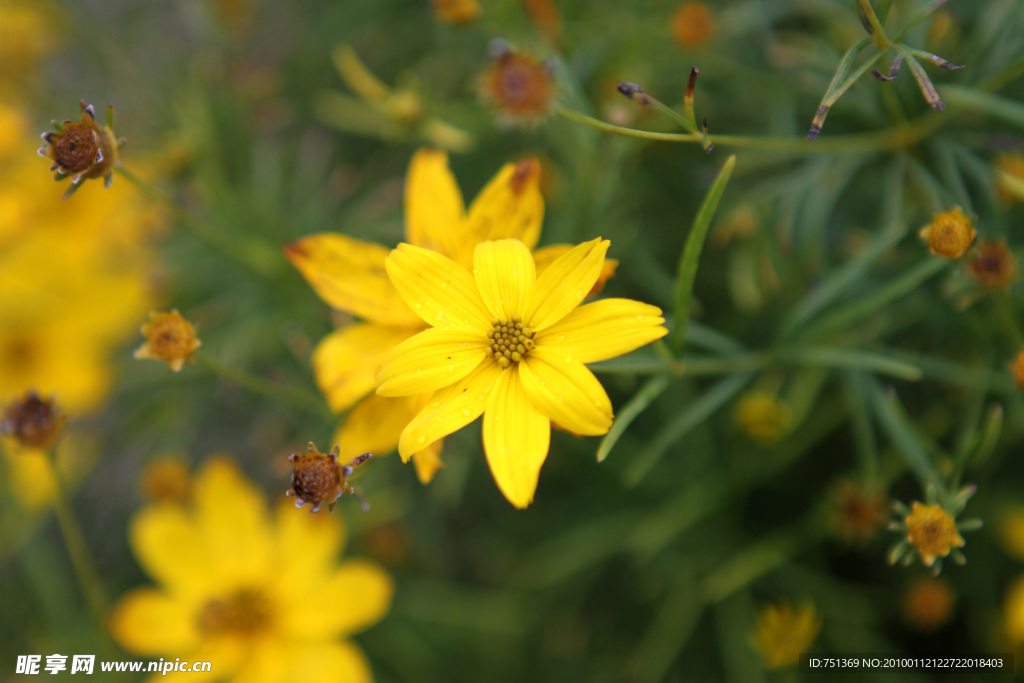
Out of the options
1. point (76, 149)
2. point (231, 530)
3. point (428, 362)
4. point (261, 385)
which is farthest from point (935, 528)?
point (231, 530)

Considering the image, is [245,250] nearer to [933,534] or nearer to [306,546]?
[306,546]

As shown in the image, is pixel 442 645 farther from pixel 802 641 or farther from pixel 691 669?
pixel 802 641

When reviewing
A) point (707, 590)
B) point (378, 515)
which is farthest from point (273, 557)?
point (707, 590)

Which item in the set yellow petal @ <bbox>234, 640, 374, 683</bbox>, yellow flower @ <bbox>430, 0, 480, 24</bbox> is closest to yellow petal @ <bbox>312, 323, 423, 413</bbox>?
yellow flower @ <bbox>430, 0, 480, 24</bbox>

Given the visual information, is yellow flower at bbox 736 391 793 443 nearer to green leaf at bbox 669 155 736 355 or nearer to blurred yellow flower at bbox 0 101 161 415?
green leaf at bbox 669 155 736 355

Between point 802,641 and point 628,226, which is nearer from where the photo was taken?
point 802,641
